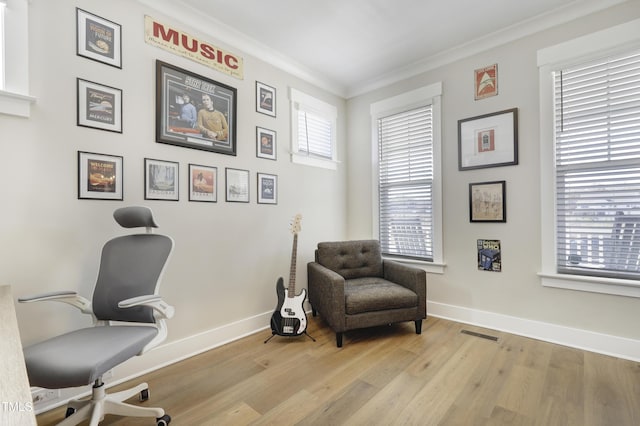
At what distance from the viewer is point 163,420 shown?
5.21 feet

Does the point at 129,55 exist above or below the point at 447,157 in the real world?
above

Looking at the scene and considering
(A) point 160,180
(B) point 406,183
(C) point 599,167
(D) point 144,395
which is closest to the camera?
(D) point 144,395

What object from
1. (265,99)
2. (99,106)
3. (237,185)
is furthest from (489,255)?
(99,106)

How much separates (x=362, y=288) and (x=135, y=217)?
196 centimetres

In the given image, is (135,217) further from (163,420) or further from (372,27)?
(372,27)

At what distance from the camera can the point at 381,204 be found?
3.76m

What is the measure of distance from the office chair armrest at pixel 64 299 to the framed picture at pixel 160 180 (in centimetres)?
81

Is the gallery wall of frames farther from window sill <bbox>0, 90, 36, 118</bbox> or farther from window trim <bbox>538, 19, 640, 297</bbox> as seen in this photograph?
window trim <bbox>538, 19, 640, 297</bbox>

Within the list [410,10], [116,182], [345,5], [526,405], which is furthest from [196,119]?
[526,405]

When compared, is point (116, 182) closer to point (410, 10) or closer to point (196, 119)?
point (196, 119)

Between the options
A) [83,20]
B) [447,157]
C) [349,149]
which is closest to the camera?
[83,20]

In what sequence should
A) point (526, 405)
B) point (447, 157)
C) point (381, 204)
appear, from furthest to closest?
point (381, 204) < point (447, 157) < point (526, 405)

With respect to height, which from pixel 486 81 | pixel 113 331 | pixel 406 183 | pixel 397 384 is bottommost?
pixel 397 384

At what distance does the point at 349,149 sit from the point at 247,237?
1.96 m
